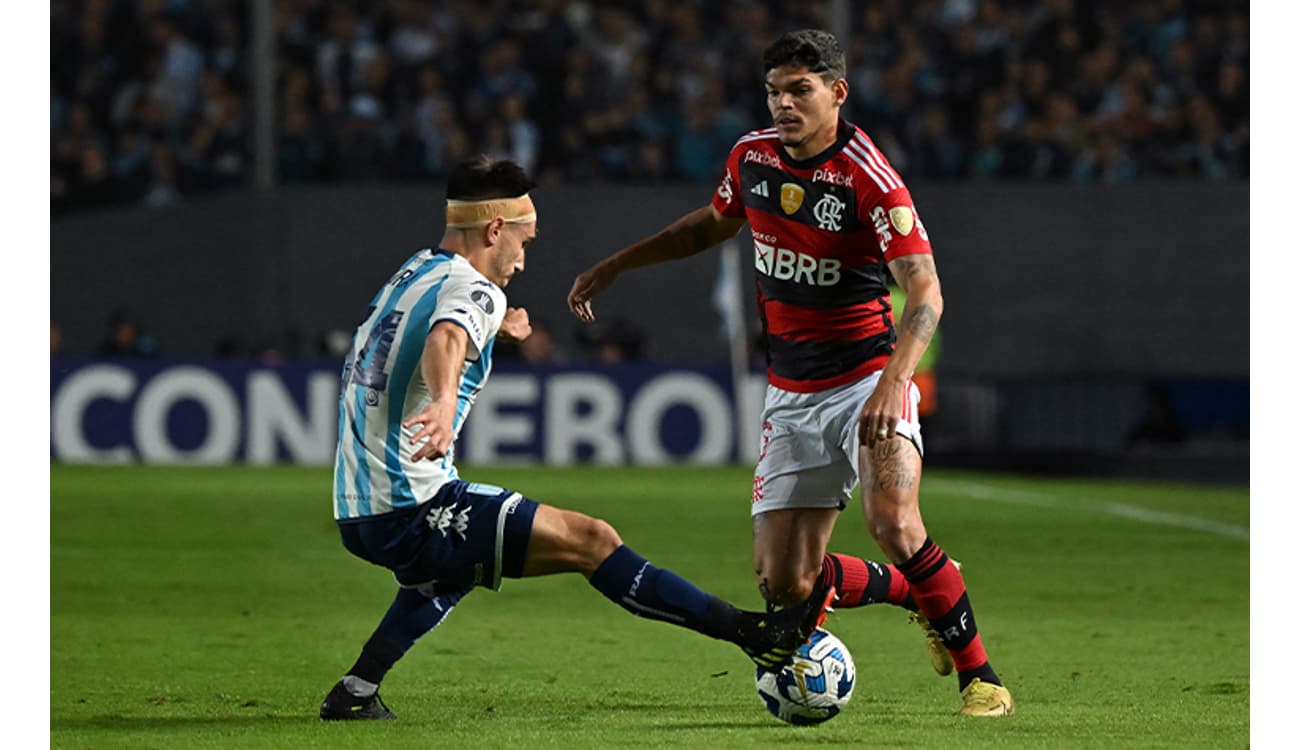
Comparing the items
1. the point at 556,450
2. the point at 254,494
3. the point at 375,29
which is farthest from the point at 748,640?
the point at 375,29

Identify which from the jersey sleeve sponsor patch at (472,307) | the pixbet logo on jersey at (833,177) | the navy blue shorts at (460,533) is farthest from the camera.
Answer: the pixbet logo on jersey at (833,177)

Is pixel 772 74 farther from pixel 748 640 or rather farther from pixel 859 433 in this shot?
pixel 748 640

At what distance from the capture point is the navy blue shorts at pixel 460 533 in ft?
19.6

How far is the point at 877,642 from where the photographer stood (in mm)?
8578

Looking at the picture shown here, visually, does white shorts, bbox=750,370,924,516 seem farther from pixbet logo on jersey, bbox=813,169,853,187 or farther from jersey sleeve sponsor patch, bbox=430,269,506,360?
jersey sleeve sponsor patch, bbox=430,269,506,360

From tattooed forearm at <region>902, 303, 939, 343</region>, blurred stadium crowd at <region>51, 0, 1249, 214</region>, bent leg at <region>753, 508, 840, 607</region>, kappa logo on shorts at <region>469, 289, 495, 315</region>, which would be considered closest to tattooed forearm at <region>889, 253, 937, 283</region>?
tattooed forearm at <region>902, 303, 939, 343</region>

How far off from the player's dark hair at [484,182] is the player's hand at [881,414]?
3.93 ft

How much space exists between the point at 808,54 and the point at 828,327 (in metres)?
0.89

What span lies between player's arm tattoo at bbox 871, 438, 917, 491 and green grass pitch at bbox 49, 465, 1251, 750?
714 mm

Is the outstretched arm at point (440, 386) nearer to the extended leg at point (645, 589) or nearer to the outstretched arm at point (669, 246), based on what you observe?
the extended leg at point (645, 589)

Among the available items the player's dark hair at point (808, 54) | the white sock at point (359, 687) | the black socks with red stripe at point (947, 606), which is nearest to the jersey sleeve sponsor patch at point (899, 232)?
the player's dark hair at point (808, 54)

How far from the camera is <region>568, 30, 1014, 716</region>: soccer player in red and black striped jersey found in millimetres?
6395

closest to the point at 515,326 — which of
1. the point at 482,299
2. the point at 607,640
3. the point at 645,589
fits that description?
the point at 482,299

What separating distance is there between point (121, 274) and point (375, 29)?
3694 millimetres
